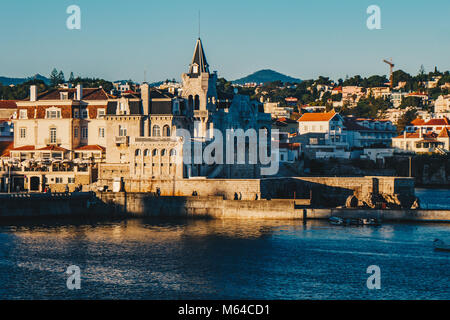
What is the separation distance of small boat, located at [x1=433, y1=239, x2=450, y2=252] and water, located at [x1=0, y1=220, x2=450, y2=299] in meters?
0.72

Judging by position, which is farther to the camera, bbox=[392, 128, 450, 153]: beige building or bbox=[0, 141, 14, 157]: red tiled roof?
bbox=[392, 128, 450, 153]: beige building

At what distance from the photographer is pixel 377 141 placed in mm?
156625

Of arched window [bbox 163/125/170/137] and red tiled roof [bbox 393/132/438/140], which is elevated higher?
red tiled roof [bbox 393/132/438/140]

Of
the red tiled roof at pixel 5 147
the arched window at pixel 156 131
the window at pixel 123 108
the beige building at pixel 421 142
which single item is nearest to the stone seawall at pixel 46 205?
the arched window at pixel 156 131

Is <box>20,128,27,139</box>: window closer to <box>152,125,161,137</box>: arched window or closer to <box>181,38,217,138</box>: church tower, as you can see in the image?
<box>152,125,161,137</box>: arched window

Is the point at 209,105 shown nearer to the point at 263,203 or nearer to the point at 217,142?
the point at 217,142

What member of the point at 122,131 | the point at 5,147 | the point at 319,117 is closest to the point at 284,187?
the point at 122,131

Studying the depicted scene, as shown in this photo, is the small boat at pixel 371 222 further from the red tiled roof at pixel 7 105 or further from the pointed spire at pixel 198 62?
the red tiled roof at pixel 7 105

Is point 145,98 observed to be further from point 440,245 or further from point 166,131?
point 440,245

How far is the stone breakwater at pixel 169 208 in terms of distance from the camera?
80.2 m

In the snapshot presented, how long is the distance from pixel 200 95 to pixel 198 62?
535 cm

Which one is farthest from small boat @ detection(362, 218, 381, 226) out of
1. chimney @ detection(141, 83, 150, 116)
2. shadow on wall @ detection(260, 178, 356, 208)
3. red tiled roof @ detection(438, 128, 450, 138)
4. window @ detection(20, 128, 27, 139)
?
red tiled roof @ detection(438, 128, 450, 138)

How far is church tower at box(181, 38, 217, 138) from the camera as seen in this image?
9644 cm

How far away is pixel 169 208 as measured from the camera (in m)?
83.4
